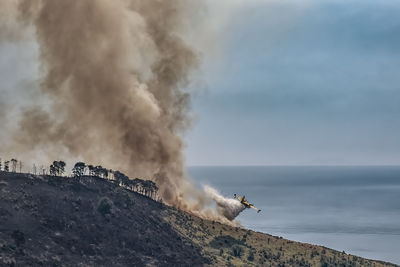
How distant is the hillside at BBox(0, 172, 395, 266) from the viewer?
14525 cm

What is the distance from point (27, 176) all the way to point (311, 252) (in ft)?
356

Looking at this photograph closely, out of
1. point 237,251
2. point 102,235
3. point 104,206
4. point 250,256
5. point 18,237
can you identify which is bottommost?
point 250,256

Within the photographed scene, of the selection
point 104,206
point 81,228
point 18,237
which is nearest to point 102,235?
point 81,228

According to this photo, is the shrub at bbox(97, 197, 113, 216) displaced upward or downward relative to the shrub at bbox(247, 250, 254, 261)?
upward

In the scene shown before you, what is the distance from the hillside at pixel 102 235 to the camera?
145250 millimetres

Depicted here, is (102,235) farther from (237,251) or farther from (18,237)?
(237,251)

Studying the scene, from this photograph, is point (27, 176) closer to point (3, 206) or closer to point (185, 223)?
point (3, 206)

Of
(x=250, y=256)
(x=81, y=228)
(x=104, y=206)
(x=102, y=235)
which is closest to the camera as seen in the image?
(x=81, y=228)

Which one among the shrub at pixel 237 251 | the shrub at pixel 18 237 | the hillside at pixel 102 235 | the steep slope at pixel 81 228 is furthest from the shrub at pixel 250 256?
the shrub at pixel 18 237

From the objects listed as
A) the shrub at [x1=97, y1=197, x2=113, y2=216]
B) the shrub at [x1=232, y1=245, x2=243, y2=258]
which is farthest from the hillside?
the shrub at [x1=232, y1=245, x2=243, y2=258]

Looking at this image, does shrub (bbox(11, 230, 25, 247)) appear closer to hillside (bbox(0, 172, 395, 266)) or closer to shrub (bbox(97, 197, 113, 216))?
hillside (bbox(0, 172, 395, 266))

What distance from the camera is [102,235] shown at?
161250 mm

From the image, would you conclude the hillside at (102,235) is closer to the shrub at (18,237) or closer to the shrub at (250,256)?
the shrub at (250,256)

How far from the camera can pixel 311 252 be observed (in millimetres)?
199500
